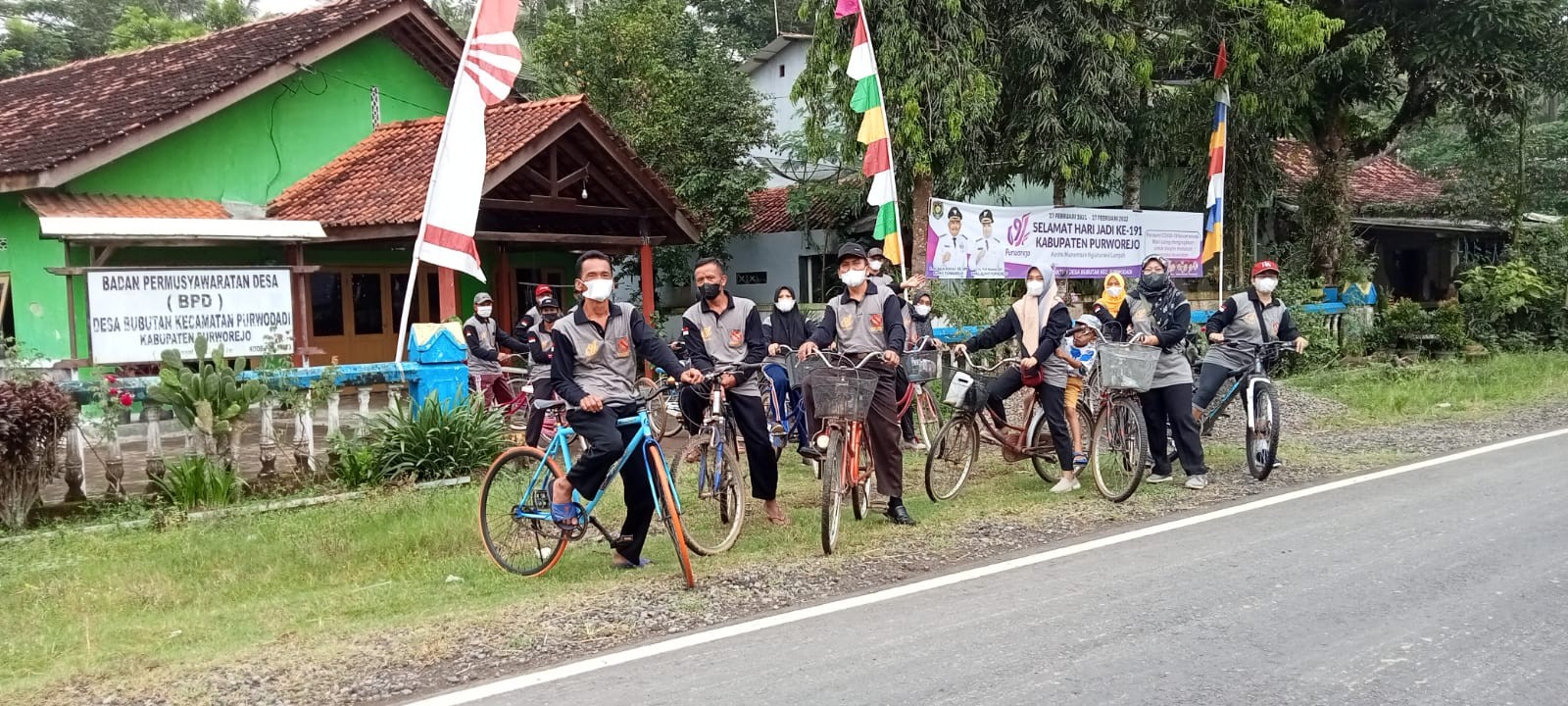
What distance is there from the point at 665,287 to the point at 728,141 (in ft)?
16.0

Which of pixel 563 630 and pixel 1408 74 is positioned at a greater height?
pixel 1408 74

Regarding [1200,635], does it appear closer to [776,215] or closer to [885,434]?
[885,434]

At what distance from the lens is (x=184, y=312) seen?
30.0 feet

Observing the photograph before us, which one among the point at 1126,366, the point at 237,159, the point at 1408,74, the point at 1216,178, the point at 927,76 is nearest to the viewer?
the point at 1126,366

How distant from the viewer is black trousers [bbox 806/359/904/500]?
723 cm

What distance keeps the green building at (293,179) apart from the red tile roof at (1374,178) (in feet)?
42.3

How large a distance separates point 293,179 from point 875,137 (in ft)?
28.3

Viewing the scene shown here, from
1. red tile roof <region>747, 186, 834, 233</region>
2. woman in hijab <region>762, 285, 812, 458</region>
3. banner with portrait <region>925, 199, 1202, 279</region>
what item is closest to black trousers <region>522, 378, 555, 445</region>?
woman in hijab <region>762, 285, 812, 458</region>

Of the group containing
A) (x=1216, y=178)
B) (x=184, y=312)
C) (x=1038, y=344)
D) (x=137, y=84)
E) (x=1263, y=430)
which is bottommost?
(x=1263, y=430)

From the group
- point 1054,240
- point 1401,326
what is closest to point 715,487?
Answer: point 1054,240

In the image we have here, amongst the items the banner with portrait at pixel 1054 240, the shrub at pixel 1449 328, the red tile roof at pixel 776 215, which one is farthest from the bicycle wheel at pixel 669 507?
the red tile roof at pixel 776 215

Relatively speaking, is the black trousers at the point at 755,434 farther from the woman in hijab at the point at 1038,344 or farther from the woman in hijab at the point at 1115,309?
the woman in hijab at the point at 1115,309

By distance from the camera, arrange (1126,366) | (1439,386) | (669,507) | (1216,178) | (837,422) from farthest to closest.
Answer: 1. (1216,178)
2. (1439,386)
3. (1126,366)
4. (837,422)
5. (669,507)

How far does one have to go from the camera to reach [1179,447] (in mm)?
8797
